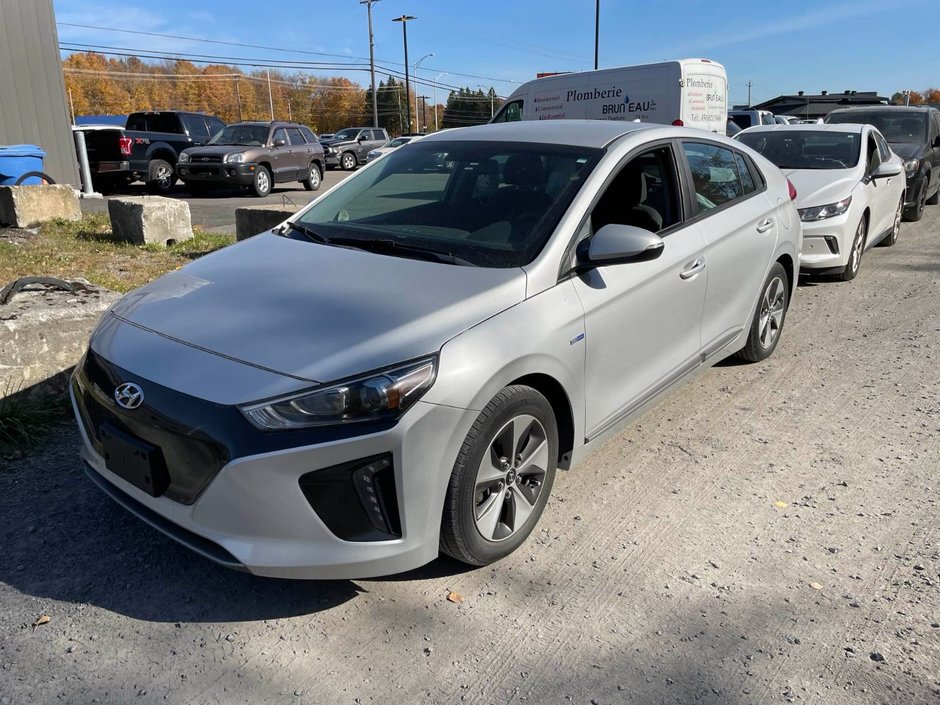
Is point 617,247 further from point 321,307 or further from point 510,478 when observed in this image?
point 321,307

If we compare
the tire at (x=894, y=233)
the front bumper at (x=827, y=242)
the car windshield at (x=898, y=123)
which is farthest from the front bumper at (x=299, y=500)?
the car windshield at (x=898, y=123)

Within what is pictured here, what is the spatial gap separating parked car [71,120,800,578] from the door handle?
22mm

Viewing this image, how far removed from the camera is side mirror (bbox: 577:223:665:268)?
3.12 m

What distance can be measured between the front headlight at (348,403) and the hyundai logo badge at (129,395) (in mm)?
447

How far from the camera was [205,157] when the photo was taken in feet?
55.1

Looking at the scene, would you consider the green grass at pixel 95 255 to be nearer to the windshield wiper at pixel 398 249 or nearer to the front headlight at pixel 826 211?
the windshield wiper at pixel 398 249

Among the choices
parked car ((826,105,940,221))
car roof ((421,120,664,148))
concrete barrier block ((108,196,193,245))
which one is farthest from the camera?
parked car ((826,105,940,221))

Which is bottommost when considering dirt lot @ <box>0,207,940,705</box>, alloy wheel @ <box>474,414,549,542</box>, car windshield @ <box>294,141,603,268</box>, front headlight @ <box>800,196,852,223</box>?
dirt lot @ <box>0,207,940,705</box>

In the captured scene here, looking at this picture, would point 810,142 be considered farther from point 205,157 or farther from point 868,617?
point 205,157

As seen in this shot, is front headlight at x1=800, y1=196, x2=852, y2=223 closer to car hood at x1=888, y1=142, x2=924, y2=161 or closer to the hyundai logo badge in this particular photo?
car hood at x1=888, y1=142, x2=924, y2=161

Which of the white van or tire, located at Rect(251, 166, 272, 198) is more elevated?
the white van

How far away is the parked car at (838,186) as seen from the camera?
24.0ft

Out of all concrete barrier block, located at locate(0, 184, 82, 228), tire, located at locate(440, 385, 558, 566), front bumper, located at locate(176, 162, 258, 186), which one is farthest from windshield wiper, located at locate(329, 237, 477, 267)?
front bumper, located at locate(176, 162, 258, 186)

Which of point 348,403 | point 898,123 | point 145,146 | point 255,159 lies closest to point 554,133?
point 348,403
